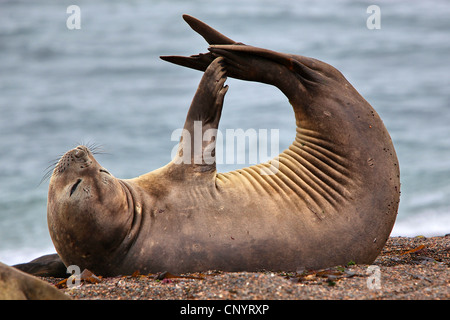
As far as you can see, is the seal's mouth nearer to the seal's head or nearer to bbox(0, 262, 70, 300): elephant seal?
the seal's head

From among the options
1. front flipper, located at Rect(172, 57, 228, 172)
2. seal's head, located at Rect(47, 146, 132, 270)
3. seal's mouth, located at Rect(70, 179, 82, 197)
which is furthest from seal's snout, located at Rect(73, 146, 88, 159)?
front flipper, located at Rect(172, 57, 228, 172)

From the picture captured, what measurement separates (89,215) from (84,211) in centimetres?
4

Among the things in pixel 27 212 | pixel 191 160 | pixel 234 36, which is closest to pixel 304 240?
pixel 191 160

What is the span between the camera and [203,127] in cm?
490

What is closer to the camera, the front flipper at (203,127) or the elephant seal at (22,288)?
the elephant seal at (22,288)

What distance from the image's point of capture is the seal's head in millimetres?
4297

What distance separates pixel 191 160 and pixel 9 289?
186 cm

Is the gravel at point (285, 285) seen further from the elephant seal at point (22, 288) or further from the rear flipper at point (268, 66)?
the rear flipper at point (268, 66)

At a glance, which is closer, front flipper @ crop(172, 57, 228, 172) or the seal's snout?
the seal's snout

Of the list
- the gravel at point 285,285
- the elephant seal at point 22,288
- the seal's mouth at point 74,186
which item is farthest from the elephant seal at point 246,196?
the elephant seal at point 22,288

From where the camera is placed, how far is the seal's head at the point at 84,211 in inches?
169

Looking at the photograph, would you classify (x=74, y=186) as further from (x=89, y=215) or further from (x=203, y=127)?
(x=203, y=127)

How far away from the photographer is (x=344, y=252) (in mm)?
4602

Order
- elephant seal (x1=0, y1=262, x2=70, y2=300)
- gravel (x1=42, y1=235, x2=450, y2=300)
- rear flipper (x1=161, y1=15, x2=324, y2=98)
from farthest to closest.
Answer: rear flipper (x1=161, y1=15, x2=324, y2=98) → gravel (x1=42, y1=235, x2=450, y2=300) → elephant seal (x1=0, y1=262, x2=70, y2=300)
